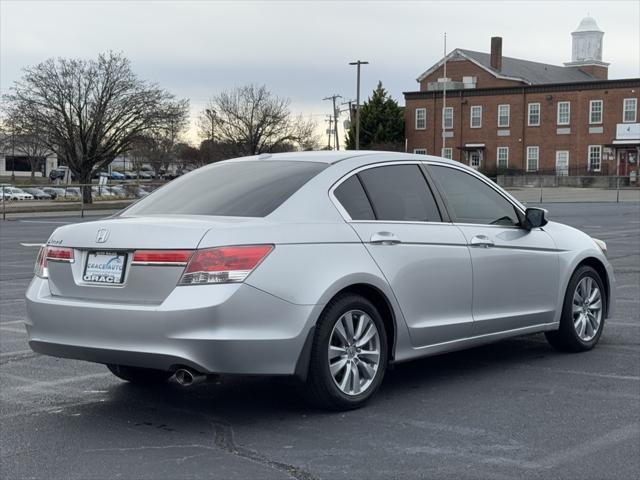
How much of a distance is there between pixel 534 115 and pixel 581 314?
65495mm

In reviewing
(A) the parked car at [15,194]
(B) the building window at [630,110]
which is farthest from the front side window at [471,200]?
(B) the building window at [630,110]

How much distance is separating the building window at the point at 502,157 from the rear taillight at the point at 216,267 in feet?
227

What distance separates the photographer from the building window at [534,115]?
70.9 meters

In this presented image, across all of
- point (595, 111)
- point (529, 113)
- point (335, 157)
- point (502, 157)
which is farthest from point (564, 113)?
point (335, 157)

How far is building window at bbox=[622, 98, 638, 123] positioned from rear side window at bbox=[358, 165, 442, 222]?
63654mm

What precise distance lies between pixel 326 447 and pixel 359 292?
124cm

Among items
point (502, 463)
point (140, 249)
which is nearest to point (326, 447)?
point (502, 463)

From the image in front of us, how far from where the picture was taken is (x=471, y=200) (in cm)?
718

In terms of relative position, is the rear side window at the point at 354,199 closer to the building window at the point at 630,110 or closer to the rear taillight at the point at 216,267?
the rear taillight at the point at 216,267

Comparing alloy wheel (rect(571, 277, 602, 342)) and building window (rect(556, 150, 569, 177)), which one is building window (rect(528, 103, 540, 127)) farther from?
alloy wheel (rect(571, 277, 602, 342))

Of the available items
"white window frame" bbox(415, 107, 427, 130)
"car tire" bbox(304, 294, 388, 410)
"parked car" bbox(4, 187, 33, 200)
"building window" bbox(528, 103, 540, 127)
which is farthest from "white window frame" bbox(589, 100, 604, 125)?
"car tire" bbox(304, 294, 388, 410)

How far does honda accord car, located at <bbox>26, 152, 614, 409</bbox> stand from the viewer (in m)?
5.31

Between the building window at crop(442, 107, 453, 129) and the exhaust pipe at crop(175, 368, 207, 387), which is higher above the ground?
the building window at crop(442, 107, 453, 129)

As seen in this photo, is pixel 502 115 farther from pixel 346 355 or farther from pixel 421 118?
pixel 346 355
